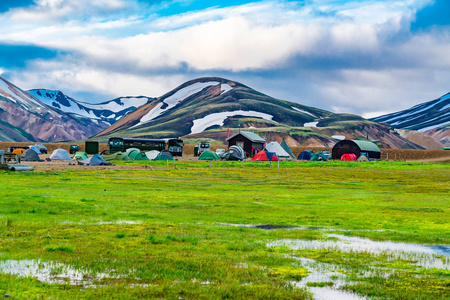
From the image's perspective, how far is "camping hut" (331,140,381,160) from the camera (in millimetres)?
134125

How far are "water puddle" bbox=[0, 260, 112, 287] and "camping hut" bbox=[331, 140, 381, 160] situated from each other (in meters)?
128

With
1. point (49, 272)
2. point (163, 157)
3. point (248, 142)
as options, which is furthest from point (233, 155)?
point (49, 272)

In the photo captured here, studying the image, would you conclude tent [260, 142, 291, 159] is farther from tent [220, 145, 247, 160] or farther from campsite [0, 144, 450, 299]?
campsite [0, 144, 450, 299]

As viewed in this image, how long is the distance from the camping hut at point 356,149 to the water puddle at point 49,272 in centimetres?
12790

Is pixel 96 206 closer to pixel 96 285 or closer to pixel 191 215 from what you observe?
pixel 191 215

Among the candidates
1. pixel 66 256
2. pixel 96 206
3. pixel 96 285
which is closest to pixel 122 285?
pixel 96 285

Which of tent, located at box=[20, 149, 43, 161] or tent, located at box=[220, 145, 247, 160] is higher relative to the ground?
tent, located at box=[220, 145, 247, 160]

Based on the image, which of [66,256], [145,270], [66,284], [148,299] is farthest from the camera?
[66,256]

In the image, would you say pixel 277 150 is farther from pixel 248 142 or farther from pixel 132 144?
pixel 132 144

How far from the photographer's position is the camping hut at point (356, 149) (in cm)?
13412

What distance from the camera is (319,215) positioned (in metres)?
24.4

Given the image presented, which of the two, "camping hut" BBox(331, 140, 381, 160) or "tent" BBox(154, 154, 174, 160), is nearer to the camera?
"tent" BBox(154, 154, 174, 160)

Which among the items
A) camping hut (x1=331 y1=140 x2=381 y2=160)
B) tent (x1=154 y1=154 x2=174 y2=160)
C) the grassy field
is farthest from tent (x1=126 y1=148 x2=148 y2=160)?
the grassy field

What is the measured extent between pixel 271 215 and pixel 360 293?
13.5 m
